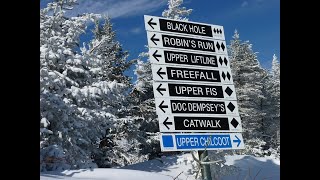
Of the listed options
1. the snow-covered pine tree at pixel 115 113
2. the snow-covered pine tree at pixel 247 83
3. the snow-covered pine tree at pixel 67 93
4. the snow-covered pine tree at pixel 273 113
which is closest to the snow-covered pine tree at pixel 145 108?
the snow-covered pine tree at pixel 115 113

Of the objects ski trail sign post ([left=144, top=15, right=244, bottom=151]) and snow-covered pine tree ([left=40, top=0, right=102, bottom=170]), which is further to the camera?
snow-covered pine tree ([left=40, top=0, right=102, bottom=170])

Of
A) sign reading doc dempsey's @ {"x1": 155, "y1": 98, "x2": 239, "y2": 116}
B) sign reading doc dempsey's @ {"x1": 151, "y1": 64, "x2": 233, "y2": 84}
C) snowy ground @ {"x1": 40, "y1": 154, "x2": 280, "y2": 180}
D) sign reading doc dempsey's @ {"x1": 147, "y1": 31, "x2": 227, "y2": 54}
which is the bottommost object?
snowy ground @ {"x1": 40, "y1": 154, "x2": 280, "y2": 180}

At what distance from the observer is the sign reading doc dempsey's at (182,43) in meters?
4.74

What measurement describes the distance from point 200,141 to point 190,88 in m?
0.64

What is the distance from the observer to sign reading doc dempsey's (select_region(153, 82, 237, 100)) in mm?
4629

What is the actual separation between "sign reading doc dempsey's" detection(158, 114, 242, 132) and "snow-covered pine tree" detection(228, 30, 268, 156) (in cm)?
3129

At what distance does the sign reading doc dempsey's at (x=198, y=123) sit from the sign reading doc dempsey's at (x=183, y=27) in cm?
106

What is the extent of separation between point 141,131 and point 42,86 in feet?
37.1

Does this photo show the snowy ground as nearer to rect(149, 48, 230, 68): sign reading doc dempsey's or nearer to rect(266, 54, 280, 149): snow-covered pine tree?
rect(149, 48, 230, 68): sign reading doc dempsey's

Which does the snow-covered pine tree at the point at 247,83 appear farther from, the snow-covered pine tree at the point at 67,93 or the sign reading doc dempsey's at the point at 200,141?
the sign reading doc dempsey's at the point at 200,141

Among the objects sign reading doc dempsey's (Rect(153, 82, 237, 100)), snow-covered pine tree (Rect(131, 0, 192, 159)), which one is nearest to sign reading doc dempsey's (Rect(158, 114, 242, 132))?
sign reading doc dempsey's (Rect(153, 82, 237, 100))
